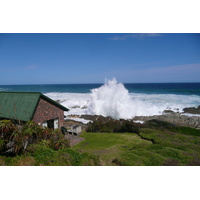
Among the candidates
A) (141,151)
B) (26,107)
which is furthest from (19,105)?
(141,151)

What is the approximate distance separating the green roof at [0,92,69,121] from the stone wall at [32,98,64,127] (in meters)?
0.38

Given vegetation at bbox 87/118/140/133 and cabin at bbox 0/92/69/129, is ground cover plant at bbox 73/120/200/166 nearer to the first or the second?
vegetation at bbox 87/118/140/133

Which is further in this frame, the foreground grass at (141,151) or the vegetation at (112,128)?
the vegetation at (112,128)

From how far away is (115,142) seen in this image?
35.1 feet

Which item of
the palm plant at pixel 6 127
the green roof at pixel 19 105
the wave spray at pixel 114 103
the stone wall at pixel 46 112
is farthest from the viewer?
the wave spray at pixel 114 103

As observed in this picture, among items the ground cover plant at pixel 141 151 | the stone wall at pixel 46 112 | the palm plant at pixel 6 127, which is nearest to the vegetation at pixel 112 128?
the ground cover plant at pixel 141 151

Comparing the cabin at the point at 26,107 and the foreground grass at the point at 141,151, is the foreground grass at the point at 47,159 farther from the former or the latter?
the cabin at the point at 26,107

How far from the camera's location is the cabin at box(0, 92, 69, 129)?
28.3ft

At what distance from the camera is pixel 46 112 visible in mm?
9805

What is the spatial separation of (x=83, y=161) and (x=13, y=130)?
134 inches

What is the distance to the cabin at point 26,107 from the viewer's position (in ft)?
28.3

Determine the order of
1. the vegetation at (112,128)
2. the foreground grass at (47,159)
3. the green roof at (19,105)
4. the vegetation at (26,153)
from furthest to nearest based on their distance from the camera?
1. the vegetation at (112,128)
2. the green roof at (19,105)
3. the vegetation at (26,153)
4. the foreground grass at (47,159)

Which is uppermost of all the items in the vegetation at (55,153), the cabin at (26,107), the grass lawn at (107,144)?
the cabin at (26,107)

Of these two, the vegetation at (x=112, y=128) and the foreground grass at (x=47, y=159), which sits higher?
the foreground grass at (x=47, y=159)
